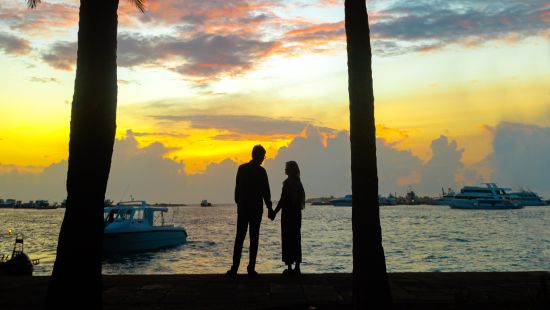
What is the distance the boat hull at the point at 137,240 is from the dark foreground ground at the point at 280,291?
2556 cm

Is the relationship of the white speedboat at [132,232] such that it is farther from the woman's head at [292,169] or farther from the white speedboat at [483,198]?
the white speedboat at [483,198]

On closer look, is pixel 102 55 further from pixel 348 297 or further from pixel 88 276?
pixel 348 297

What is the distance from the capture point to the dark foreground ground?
663cm

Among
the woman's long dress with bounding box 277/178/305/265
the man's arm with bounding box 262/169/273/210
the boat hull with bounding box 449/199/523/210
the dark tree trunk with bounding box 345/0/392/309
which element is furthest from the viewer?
the boat hull with bounding box 449/199/523/210

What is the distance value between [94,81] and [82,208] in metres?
1.41

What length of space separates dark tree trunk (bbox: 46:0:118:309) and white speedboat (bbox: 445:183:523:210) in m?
160

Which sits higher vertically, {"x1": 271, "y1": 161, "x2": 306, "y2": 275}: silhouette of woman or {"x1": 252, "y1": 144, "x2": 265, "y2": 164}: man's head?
{"x1": 252, "y1": 144, "x2": 265, "y2": 164}: man's head

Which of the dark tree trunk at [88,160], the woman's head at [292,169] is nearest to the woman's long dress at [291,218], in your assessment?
the woman's head at [292,169]

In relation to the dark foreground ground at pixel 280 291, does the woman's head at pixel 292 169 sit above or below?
above

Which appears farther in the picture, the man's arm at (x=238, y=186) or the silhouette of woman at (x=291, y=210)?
the silhouette of woman at (x=291, y=210)

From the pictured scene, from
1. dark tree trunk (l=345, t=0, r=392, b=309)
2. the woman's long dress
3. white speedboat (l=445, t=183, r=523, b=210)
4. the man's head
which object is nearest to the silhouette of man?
the man's head

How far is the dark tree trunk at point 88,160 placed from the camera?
5.17 metres

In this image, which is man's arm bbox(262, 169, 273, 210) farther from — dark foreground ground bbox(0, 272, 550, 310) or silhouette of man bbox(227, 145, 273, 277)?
dark foreground ground bbox(0, 272, 550, 310)

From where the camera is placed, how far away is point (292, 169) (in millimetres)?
9906
